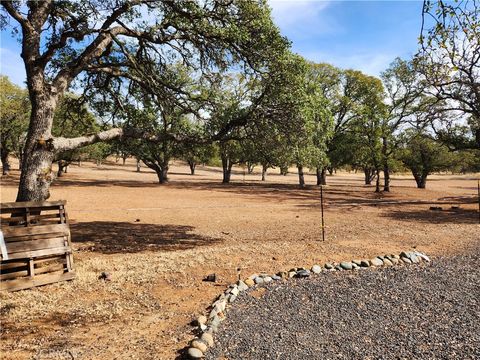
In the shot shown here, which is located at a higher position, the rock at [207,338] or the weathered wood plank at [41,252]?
the weathered wood plank at [41,252]

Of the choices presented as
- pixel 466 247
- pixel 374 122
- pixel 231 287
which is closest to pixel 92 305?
pixel 231 287

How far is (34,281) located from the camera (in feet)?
24.5

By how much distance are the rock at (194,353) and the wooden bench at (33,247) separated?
14.7 ft

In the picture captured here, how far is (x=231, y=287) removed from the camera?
7441 millimetres

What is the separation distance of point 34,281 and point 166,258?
326 centimetres

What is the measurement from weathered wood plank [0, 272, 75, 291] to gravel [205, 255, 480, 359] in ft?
13.3

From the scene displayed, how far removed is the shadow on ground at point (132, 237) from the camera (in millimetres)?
11125

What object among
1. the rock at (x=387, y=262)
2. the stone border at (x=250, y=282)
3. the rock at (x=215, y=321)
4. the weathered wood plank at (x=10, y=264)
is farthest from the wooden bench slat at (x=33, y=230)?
the rock at (x=387, y=262)

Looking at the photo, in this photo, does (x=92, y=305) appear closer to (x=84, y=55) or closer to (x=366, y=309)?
(x=366, y=309)

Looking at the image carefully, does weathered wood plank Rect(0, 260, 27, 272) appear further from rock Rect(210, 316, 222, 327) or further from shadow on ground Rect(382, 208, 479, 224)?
shadow on ground Rect(382, 208, 479, 224)

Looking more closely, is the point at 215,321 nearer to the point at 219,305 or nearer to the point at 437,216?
the point at 219,305

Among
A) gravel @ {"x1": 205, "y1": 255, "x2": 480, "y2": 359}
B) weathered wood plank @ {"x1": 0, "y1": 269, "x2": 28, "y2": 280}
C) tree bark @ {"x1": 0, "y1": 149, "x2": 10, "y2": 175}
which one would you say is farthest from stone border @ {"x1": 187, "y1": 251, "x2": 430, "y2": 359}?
tree bark @ {"x1": 0, "y1": 149, "x2": 10, "y2": 175}

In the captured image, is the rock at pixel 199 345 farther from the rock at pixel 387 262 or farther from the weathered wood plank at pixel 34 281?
the rock at pixel 387 262

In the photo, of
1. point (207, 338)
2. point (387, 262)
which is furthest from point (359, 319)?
point (387, 262)
